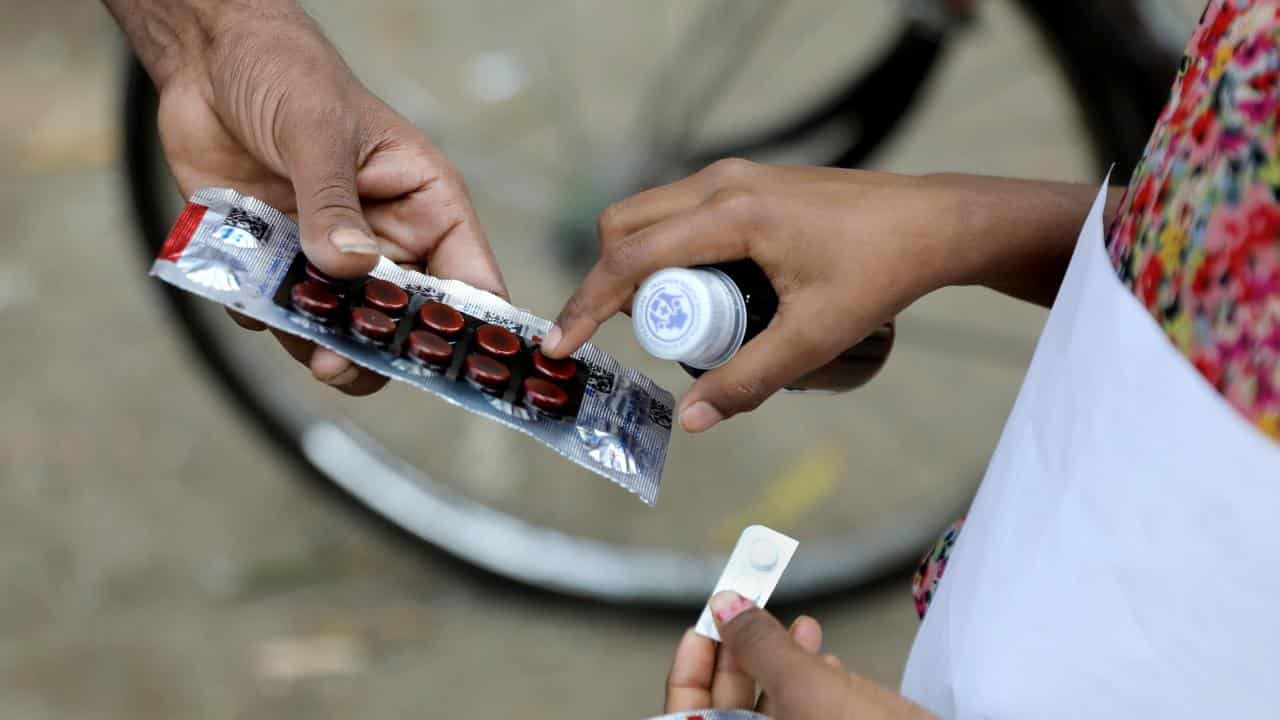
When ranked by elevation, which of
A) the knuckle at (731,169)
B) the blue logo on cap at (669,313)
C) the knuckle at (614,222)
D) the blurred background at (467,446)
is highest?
the knuckle at (731,169)

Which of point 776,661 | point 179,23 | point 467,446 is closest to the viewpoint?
point 776,661

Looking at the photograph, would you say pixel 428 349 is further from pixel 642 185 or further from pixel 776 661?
pixel 642 185

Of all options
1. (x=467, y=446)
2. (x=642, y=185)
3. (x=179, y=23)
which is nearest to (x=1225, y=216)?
(x=179, y=23)

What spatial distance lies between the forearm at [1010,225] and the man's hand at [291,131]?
0.31 metres

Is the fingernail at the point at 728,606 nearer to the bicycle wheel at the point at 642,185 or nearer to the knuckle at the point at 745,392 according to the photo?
the knuckle at the point at 745,392

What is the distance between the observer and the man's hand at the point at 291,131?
744 mm

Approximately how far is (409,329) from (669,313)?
6.5 inches

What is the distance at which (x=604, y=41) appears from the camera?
66.7 inches

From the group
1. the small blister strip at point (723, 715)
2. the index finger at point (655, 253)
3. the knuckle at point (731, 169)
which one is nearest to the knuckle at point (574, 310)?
the index finger at point (655, 253)

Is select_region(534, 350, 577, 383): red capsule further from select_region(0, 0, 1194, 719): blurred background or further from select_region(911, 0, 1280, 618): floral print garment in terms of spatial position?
select_region(0, 0, 1194, 719): blurred background

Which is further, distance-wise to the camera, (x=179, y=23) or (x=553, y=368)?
(x=179, y=23)

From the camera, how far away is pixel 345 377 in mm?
706

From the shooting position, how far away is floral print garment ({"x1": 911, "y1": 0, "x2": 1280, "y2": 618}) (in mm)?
413

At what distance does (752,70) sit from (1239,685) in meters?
1.27
